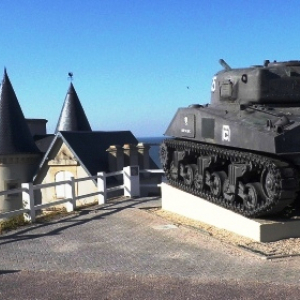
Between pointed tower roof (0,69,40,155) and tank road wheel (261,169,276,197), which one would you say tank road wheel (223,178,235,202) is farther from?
pointed tower roof (0,69,40,155)

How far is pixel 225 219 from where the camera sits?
35.7 feet

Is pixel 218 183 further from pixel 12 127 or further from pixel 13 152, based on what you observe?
pixel 12 127

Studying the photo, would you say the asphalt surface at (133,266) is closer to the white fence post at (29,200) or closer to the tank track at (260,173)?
Answer: the white fence post at (29,200)

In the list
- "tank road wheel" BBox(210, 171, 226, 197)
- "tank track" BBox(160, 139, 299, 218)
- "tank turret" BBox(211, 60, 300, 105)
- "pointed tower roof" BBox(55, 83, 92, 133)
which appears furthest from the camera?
"pointed tower roof" BBox(55, 83, 92, 133)

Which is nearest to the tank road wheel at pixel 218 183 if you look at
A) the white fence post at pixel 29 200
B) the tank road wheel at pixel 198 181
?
the tank road wheel at pixel 198 181

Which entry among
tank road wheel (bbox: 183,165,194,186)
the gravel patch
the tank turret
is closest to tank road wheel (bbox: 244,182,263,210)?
the gravel patch

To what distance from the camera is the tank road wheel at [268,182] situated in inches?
364

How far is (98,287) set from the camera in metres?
7.05

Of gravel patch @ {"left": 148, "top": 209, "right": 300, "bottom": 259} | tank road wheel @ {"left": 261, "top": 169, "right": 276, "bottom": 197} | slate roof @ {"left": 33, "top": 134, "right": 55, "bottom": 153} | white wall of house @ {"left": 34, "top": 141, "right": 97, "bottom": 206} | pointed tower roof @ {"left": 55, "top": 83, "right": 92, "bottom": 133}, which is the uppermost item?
pointed tower roof @ {"left": 55, "top": 83, "right": 92, "bottom": 133}

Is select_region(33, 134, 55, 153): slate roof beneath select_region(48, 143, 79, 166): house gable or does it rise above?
above

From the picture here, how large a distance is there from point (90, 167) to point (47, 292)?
767 inches

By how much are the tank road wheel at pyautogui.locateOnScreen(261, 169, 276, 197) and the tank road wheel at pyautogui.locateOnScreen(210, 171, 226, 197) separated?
151 cm

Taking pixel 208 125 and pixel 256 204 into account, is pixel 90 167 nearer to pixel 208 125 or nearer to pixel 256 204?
pixel 208 125

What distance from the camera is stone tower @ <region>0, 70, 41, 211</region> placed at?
28188 millimetres
